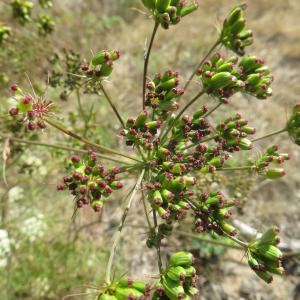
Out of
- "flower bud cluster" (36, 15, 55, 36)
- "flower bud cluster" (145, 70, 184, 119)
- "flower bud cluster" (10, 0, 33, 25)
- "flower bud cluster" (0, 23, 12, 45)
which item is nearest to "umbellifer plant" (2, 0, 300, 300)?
"flower bud cluster" (145, 70, 184, 119)

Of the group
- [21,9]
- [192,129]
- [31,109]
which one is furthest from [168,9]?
[21,9]

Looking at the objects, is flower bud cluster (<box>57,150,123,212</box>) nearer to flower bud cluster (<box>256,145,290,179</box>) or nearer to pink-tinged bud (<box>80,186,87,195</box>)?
pink-tinged bud (<box>80,186,87,195</box>)

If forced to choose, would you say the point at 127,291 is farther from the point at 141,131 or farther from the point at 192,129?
the point at 192,129

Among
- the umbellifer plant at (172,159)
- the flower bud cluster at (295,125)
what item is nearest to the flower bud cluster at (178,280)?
the umbellifer plant at (172,159)

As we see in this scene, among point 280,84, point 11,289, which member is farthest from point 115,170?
point 280,84

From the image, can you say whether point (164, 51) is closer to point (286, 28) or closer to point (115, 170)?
point (286, 28)
